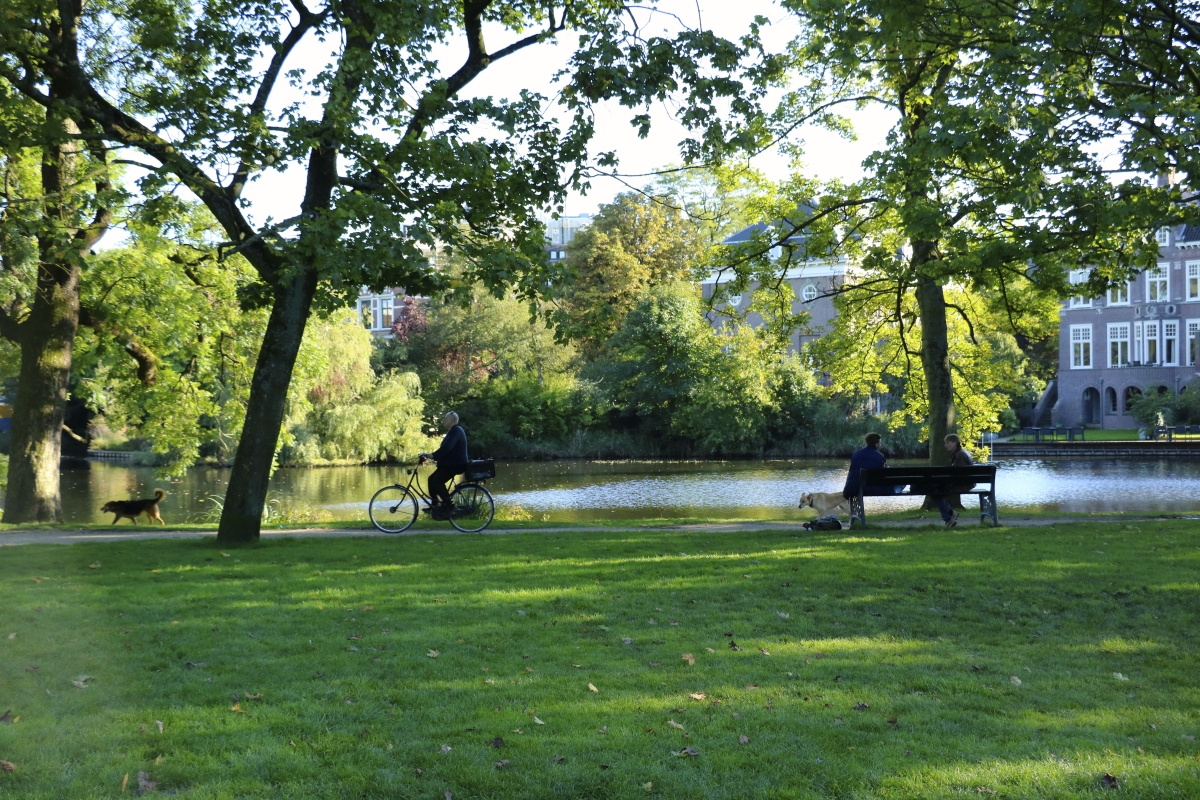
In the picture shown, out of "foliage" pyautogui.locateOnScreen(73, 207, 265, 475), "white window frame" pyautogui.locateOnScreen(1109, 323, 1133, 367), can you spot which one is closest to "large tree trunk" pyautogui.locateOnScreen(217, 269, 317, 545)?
"foliage" pyautogui.locateOnScreen(73, 207, 265, 475)

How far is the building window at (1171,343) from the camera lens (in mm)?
53219

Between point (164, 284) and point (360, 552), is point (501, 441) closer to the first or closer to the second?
point (164, 284)

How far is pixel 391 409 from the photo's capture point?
41.1 meters

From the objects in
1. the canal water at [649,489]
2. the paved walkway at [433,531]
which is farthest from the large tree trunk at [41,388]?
the canal water at [649,489]

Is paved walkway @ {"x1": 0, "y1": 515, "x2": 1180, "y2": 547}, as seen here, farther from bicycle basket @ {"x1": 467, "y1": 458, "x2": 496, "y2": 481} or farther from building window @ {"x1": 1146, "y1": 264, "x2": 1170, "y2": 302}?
building window @ {"x1": 1146, "y1": 264, "x2": 1170, "y2": 302}

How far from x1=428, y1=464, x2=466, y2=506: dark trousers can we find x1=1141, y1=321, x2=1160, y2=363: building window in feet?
166

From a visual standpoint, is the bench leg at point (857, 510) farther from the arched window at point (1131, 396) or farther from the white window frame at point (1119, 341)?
the white window frame at point (1119, 341)

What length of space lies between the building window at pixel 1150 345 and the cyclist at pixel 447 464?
1990 inches

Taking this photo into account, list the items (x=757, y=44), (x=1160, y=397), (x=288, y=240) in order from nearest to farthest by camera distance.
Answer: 1. (x=288, y=240)
2. (x=757, y=44)
3. (x=1160, y=397)

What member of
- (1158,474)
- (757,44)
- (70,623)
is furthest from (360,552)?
(1158,474)

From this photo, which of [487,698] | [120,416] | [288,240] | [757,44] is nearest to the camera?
[487,698]

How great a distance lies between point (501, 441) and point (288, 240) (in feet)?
125

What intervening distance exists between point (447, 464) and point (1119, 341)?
51.2 metres

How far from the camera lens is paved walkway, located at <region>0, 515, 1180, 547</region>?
1341cm
